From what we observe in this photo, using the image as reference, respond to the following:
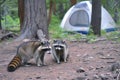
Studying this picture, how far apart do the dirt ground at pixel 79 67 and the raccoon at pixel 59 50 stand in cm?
15

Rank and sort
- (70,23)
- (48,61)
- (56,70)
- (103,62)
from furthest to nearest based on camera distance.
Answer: (70,23)
(48,61)
(103,62)
(56,70)

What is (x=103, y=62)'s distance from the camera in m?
8.38

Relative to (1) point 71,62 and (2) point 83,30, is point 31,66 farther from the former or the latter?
(2) point 83,30

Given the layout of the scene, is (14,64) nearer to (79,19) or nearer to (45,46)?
(45,46)

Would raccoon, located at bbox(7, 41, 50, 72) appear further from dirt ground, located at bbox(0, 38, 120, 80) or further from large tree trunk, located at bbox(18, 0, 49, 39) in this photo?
large tree trunk, located at bbox(18, 0, 49, 39)

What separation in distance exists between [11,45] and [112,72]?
5.72 metres

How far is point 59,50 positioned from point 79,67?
3.14 feet

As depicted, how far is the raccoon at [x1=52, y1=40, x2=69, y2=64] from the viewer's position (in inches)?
338

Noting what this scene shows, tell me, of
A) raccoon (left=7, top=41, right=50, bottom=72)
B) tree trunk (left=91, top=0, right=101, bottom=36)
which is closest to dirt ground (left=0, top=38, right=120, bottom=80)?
raccoon (left=7, top=41, right=50, bottom=72)

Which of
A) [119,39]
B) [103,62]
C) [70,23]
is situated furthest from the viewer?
[70,23]

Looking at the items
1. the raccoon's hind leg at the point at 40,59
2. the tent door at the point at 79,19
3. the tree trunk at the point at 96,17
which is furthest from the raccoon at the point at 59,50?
the tent door at the point at 79,19

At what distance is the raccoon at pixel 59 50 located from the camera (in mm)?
8595

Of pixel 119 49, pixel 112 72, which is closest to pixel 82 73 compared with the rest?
pixel 112 72

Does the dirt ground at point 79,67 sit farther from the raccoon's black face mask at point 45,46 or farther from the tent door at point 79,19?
the tent door at point 79,19
